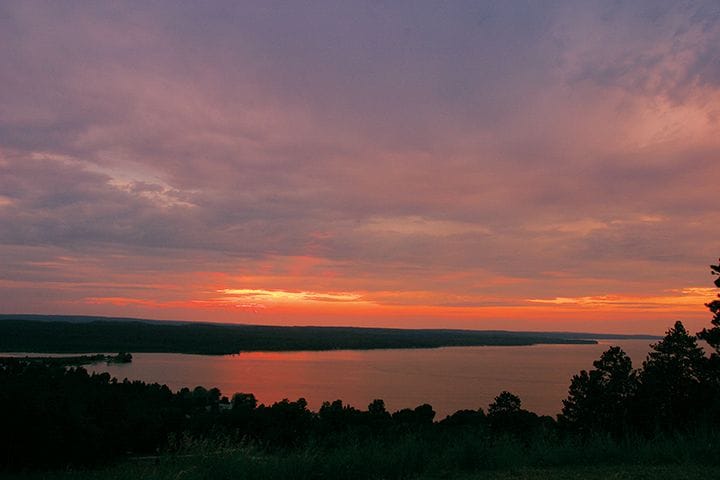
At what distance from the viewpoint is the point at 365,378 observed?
80438 mm

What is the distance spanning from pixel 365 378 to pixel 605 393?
57.0 meters

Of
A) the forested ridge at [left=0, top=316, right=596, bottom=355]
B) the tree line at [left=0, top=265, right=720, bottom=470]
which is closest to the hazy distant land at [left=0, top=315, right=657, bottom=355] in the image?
the forested ridge at [left=0, top=316, right=596, bottom=355]

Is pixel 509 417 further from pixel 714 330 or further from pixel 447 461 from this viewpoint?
pixel 447 461

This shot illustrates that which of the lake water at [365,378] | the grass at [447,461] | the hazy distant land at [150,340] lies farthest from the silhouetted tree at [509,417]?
the hazy distant land at [150,340]

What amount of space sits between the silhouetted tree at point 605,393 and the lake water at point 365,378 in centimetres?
2305

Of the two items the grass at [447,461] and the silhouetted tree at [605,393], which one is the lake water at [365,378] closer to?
the silhouetted tree at [605,393]

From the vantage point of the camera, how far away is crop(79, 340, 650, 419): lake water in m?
60.6

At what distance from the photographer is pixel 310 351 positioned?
458 ft

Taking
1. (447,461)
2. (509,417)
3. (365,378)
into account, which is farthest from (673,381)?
(365,378)

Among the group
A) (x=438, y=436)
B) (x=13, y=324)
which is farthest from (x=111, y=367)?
(x=438, y=436)

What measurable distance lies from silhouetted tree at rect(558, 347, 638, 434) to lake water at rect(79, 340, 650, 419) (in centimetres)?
2305

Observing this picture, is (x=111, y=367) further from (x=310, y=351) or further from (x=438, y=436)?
(x=438, y=436)

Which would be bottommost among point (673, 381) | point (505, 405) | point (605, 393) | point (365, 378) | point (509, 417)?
point (365, 378)

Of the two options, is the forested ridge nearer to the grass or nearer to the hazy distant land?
the hazy distant land
